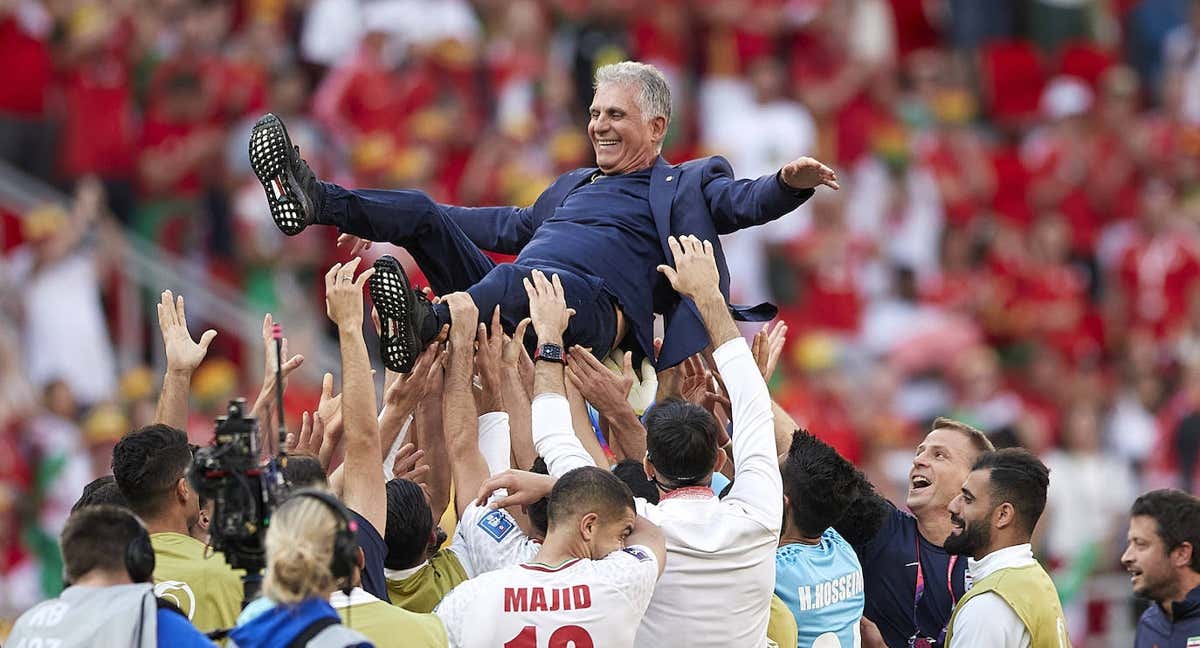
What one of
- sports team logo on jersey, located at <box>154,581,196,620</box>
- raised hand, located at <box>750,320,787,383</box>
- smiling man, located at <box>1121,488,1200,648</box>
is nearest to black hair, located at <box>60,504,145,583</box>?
sports team logo on jersey, located at <box>154,581,196,620</box>

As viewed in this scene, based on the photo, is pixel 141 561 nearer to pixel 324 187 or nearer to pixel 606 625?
pixel 606 625

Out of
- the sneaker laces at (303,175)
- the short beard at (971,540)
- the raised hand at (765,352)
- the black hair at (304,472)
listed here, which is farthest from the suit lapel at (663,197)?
Result: the black hair at (304,472)

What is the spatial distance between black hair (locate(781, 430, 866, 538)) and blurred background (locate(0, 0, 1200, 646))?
18.7 feet

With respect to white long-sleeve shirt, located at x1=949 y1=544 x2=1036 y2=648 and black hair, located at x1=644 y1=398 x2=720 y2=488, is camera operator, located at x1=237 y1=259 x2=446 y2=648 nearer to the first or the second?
black hair, located at x1=644 y1=398 x2=720 y2=488

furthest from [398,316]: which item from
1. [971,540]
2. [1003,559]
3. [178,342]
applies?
[1003,559]

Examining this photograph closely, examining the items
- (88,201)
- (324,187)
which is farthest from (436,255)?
(88,201)

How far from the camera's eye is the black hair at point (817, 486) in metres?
6.93

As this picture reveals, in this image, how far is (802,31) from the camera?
17.3 meters

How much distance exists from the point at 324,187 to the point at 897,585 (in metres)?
2.53

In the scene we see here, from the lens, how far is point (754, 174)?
1571 centimetres

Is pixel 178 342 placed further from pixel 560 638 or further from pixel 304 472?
pixel 560 638

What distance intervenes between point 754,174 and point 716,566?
9.46 meters

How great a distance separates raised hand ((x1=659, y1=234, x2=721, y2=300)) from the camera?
7215mm

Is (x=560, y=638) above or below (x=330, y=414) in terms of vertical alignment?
below
